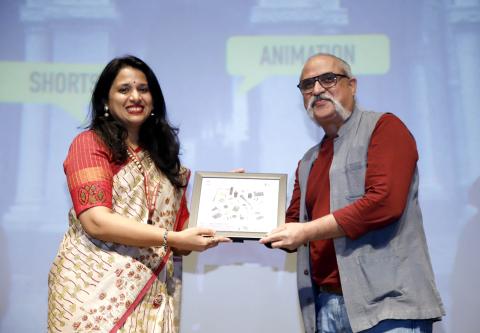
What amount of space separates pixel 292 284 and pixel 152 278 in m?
0.69

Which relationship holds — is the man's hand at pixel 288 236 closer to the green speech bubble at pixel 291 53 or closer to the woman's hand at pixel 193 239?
the woman's hand at pixel 193 239

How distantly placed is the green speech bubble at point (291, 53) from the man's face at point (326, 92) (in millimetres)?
433

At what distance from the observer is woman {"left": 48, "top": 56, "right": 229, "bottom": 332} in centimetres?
162

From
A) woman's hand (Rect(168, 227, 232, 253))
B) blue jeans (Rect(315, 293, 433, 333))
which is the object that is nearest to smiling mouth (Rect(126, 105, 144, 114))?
woman's hand (Rect(168, 227, 232, 253))

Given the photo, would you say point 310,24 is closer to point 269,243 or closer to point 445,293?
point 269,243

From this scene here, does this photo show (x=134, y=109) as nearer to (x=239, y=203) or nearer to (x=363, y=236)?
(x=239, y=203)

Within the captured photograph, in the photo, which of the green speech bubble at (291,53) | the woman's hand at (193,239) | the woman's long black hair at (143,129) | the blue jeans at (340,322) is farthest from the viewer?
the green speech bubble at (291,53)

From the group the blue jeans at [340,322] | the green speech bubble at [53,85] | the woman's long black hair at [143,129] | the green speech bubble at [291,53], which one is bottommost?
the blue jeans at [340,322]

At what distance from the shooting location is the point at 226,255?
7.30 ft

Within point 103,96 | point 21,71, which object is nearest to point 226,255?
point 103,96

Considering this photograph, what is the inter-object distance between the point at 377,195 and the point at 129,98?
895 millimetres

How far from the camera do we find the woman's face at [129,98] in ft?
5.96

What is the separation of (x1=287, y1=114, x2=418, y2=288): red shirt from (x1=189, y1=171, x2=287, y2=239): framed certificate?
16 centimetres

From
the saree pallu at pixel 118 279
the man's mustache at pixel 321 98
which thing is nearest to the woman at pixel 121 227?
the saree pallu at pixel 118 279
